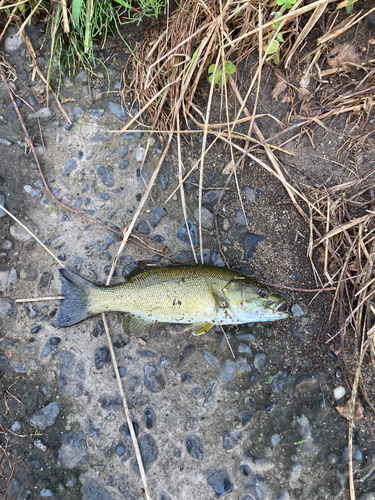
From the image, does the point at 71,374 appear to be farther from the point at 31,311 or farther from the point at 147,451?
the point at 147,451

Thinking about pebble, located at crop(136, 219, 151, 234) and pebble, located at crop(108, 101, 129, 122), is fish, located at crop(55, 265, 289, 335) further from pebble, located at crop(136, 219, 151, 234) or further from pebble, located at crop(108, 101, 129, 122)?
pebble, located at crop(108, 101, 129, 122)

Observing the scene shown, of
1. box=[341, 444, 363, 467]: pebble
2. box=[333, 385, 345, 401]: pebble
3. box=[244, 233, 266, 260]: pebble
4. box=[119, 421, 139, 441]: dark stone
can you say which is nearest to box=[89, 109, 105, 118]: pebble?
box=[244, 233, 266, 260]: pebble

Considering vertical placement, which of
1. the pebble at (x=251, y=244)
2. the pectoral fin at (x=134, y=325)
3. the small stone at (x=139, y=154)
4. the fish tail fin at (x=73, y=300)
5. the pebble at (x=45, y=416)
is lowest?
the pebble at (x=45, y=416)

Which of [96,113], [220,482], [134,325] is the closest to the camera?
[220,482]

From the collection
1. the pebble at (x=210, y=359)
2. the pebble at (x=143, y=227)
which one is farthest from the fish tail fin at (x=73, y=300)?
the pebble at (x=210, y=359)

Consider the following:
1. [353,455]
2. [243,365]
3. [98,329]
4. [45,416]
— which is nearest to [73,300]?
[98,329]

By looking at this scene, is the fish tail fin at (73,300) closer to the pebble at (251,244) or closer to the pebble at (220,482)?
the pebble at (251,244)
